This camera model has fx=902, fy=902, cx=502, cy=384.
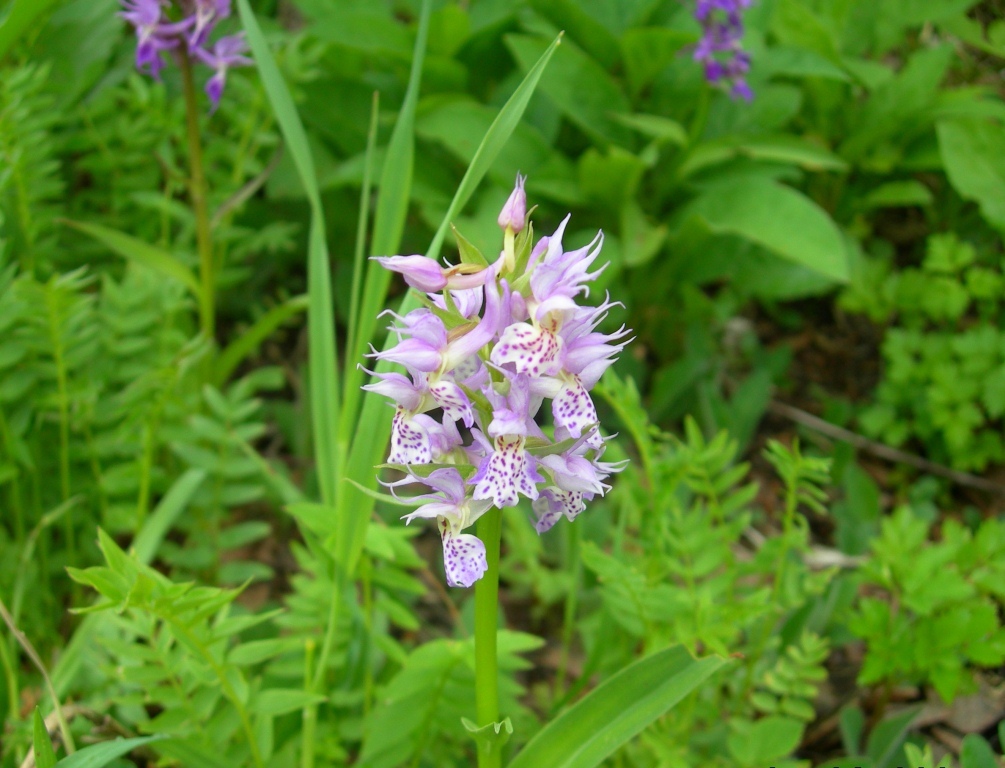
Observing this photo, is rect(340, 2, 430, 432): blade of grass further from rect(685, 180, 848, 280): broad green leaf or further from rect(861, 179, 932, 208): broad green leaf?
rect(861, 179, 932, 208): broad green leaf

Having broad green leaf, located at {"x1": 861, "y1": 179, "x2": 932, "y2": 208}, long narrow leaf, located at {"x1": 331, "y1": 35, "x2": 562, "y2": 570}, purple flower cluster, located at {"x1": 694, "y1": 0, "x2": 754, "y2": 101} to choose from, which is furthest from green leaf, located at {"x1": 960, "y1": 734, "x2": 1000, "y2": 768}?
broad green leaf, located at {"x1": 861, "y1": 179, "x2": 932, "y2": 208}

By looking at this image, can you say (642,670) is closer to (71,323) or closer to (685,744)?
(685,744)

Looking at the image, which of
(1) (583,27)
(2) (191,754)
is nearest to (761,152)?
(1) (583,27)

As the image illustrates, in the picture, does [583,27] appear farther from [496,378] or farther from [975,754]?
[975,754]

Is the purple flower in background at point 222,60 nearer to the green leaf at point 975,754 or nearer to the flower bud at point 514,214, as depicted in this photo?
the flower bud at point 514,214

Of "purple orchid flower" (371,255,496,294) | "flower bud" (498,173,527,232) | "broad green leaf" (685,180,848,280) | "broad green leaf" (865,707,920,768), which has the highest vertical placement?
"flower bud" (498,173,527,232)

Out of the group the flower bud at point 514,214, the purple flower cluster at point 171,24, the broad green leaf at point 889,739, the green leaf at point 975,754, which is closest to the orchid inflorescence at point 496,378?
the flower bud at point 514,214

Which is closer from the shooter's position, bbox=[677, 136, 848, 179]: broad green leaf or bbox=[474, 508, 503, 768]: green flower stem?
bbox=[474, 508, 503, 768]: green flower stem
